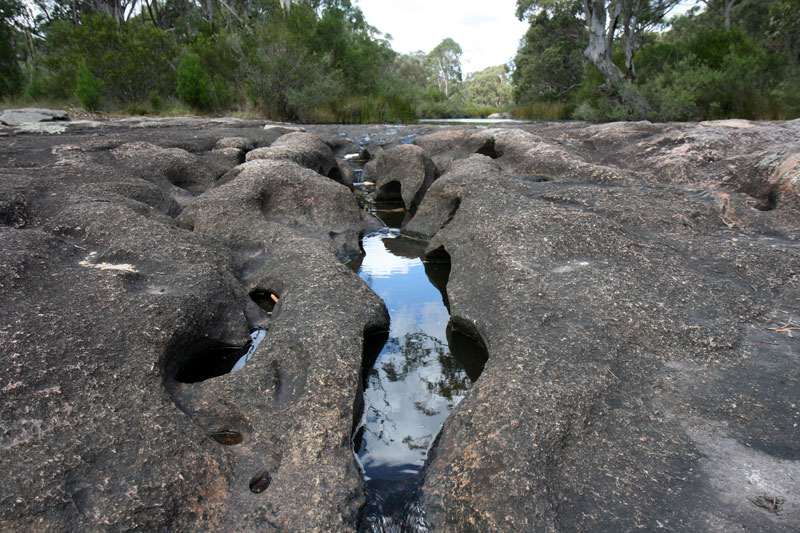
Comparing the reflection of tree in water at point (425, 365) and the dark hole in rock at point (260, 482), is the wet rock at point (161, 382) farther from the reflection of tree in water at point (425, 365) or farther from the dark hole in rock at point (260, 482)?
the reflection of tree in water at point (425, 365)

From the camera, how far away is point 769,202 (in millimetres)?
3488

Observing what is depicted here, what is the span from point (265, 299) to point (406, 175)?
11.0 feet

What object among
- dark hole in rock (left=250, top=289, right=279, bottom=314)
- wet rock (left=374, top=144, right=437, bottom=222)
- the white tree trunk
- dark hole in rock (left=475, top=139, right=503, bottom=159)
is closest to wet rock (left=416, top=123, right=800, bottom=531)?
dark hole in rock (left=250, top=289, right=279, bottom=314)

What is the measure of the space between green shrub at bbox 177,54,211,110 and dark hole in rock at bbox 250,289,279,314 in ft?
40.4

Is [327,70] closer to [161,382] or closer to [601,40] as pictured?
[601,40]

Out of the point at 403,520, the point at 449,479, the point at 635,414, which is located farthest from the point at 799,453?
the point at 403,520

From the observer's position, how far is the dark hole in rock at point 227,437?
5.92 ft

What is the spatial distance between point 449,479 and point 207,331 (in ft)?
4.68

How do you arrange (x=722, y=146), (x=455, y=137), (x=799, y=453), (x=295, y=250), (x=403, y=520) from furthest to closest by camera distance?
(x=455, y=137) → (x=722, y=146) → (x=295, y=250) → (x=403, y=520) → (x=799, y=453)

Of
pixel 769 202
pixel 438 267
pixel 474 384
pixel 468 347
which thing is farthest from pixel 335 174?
pixel 474 384

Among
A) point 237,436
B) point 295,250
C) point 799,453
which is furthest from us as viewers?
point 295,250

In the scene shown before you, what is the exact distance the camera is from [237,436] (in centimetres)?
184

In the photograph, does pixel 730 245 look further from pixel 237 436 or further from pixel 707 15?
pixel 707 15

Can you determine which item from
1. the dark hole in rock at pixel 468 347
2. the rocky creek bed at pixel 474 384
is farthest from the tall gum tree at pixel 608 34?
the dark hole in rock at pixel 468 347
